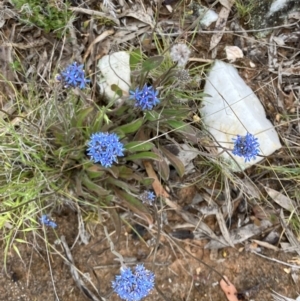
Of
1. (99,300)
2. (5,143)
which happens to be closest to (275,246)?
(99,300)

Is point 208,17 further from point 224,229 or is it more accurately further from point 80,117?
point 224,229

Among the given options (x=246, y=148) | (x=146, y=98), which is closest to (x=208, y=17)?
(x=146, y=98)

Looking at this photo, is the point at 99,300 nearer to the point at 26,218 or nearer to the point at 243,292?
the point at 26,218

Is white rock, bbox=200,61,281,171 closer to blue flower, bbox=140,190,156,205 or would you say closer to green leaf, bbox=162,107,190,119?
green leaf, bbox=162,107,190,119

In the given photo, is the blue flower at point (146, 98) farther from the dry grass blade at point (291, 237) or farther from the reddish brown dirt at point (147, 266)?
the dry grass blade at point (291, 237)

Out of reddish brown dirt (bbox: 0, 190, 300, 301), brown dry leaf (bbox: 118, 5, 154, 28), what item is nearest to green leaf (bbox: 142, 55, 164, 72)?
brown dry leaf (bbox: 118, 5, 154, 28)

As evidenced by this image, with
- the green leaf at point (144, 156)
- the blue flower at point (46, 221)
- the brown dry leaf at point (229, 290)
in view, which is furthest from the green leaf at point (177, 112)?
the brown dry leaf at point (229, 290)
